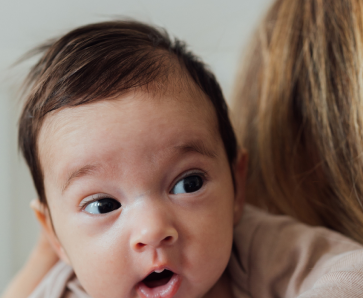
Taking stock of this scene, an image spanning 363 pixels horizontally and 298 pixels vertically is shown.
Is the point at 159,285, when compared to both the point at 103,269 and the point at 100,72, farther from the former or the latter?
the point at 100,72

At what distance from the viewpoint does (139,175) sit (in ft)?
2.36

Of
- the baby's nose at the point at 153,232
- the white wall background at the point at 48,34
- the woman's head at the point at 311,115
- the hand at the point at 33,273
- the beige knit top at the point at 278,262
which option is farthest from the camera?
the white wall background at the point at 48,34

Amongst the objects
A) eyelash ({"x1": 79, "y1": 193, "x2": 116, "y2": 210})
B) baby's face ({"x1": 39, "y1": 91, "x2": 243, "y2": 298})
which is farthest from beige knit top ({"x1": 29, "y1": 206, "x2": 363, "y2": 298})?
eyelash ({"x1": 79, "y1": 193, "x2": 116, "y2": 210})

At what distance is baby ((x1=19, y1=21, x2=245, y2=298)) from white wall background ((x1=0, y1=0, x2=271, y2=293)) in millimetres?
948

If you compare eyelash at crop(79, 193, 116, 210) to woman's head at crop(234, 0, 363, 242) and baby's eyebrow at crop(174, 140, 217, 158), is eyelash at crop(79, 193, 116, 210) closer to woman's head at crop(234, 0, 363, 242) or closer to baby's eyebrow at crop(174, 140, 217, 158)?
baby's eyebrow at crop(174, 140, 217, 158)

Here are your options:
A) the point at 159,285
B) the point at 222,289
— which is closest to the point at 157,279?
the point at 159,285

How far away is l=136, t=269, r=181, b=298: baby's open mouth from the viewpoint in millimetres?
734

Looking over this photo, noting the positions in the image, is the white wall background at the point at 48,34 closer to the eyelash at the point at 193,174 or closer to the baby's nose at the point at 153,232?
the eyelash at the point at 193,174

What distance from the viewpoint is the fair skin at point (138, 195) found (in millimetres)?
717

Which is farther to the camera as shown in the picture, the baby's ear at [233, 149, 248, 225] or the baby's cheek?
the baby's ear at [233, 149, 248, 225]

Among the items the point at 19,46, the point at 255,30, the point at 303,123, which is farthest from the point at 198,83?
the point at 19,46

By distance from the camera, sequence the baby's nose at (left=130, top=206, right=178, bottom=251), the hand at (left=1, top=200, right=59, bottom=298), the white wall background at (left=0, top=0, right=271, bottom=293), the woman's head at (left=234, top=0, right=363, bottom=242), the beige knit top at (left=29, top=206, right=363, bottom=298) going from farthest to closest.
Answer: the white wall background at (left=0, top=0, right=271, bottom=293) < the hand at (left=1, top=200, right=59, bottom=298) < the woman's head at (left=234, top=0, right=363, bottom=242) < the beige knit top at (left=29, top=206, right=363, bottom=298) < the baby's nose at (left=130, top=206, right=178, bottom=251)

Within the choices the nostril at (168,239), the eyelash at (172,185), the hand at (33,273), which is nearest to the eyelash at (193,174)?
the eyelash at (172,185)

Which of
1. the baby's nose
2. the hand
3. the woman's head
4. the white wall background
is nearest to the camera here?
the baby's nose
